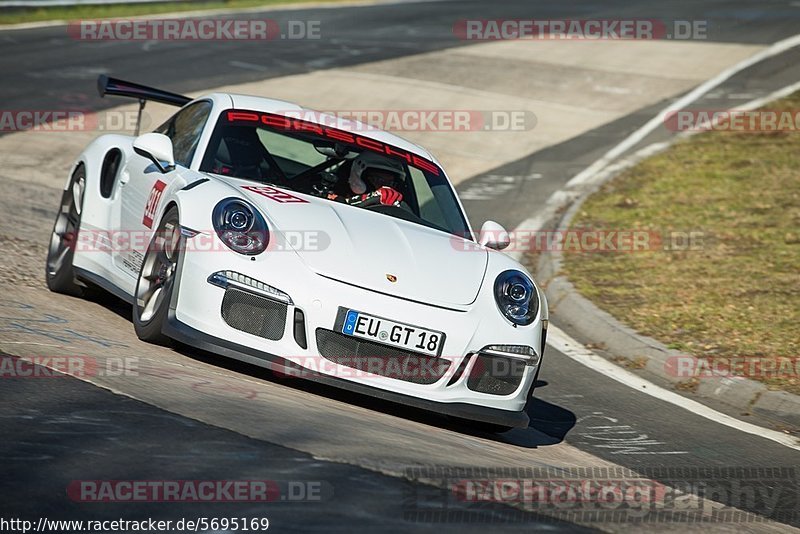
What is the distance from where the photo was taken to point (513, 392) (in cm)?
564

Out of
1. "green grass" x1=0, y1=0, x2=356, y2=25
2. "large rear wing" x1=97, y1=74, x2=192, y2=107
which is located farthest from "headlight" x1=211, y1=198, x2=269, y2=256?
"green grass" x1=0, y1=0, x2=356, y2=25

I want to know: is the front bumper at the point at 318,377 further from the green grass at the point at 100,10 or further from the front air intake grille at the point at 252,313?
the green grass at the point at 100,10

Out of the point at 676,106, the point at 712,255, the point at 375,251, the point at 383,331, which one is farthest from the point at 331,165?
the point at 676,106

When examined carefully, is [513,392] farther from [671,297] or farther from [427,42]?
→ [427,42]

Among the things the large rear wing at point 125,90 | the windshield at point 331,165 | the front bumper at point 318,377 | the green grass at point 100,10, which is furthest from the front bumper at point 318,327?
the green grass at point 100,10

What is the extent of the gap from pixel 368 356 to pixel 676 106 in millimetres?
12908

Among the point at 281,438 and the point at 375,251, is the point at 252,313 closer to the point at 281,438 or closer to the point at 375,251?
the point at 375,251

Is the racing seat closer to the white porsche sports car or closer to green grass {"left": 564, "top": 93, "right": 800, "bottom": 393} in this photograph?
the white porsche sports car

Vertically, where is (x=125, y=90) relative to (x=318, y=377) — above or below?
above

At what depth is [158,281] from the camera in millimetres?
5855

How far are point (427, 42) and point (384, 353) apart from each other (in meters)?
16.8

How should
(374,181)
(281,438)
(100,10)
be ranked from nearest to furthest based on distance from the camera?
(281,438)
(374,181)
(100,10)

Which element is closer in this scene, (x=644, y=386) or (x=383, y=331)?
(x=383, y=331)

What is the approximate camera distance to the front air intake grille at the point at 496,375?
5547mm
